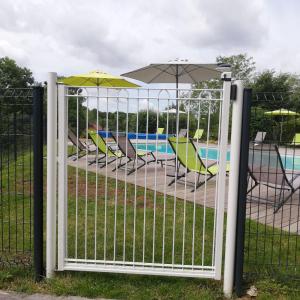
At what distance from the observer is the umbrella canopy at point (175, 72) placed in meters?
8.79

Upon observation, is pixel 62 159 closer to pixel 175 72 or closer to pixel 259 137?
pixel 259 137

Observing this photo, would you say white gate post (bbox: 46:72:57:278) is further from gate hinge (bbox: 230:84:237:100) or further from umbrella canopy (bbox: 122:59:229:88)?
umbrella canopy (bbox: 122:59:229:88)

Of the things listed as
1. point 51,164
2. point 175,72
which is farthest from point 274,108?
point 175,72

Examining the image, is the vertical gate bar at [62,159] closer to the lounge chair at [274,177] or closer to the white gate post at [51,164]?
the white gate post at [51,164]

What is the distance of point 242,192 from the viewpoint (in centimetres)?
310

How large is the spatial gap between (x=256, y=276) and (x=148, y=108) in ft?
6.07

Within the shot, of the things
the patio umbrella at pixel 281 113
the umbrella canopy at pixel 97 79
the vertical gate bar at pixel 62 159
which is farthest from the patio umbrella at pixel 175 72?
the vertical gate bar at pixel 62 159

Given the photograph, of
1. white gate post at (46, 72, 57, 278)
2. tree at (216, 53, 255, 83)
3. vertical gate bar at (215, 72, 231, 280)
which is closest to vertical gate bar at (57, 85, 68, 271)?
white gate post at (46, 72, 57, 278)

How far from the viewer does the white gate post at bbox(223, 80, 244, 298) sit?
10.0 ft

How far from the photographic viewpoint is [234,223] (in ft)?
10.3

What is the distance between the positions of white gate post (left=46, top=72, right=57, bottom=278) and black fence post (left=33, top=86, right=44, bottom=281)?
0.08 metres

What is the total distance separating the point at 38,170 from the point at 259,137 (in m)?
2.17

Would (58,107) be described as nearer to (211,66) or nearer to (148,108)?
(148,108)

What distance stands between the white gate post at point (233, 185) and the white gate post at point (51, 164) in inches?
61.3
